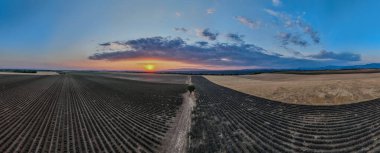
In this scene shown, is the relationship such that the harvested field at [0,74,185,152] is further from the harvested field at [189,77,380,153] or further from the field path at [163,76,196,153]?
the harvested field at [189,77,380,153]

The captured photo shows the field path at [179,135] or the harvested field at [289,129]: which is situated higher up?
the harvested field at [289,129]

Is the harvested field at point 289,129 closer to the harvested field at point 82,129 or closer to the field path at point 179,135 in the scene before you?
the field path at point 179,135

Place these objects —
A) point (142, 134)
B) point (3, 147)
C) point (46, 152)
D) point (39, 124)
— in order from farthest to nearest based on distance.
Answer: point (39, 124), point (142, 134), point (3, 147), point (46, 152)

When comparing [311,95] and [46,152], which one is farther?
[311,95]

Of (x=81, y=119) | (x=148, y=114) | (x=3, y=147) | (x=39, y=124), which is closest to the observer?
(x=3, y=147)

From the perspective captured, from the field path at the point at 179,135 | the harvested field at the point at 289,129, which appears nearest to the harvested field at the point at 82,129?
the field path at the point at 179,135

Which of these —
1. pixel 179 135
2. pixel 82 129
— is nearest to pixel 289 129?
pixel 179 135

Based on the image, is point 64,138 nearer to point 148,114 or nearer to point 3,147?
point 3,147

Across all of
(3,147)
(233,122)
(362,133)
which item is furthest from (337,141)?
(3,147)
